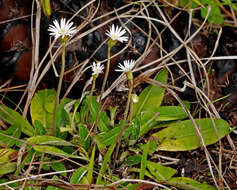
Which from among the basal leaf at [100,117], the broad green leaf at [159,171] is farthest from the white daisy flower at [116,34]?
the broad green leaf at [159,171]

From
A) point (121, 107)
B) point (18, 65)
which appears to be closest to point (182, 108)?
point (121, 107)

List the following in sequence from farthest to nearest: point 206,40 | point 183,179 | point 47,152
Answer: point 206,40 < point 183,179 < point 47,152

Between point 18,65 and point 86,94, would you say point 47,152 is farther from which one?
point 18,65

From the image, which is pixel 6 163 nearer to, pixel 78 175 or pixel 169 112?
pixel 78 175

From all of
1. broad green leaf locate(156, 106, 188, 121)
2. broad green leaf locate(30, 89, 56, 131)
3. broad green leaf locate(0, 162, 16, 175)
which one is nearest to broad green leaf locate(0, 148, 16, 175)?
broad green leaf locate(0, 162, 16, 175)

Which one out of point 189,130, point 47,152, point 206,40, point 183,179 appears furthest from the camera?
point 206,40

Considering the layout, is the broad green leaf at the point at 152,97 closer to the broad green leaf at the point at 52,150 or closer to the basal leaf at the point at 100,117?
the basal leaf at the point at 100,117
